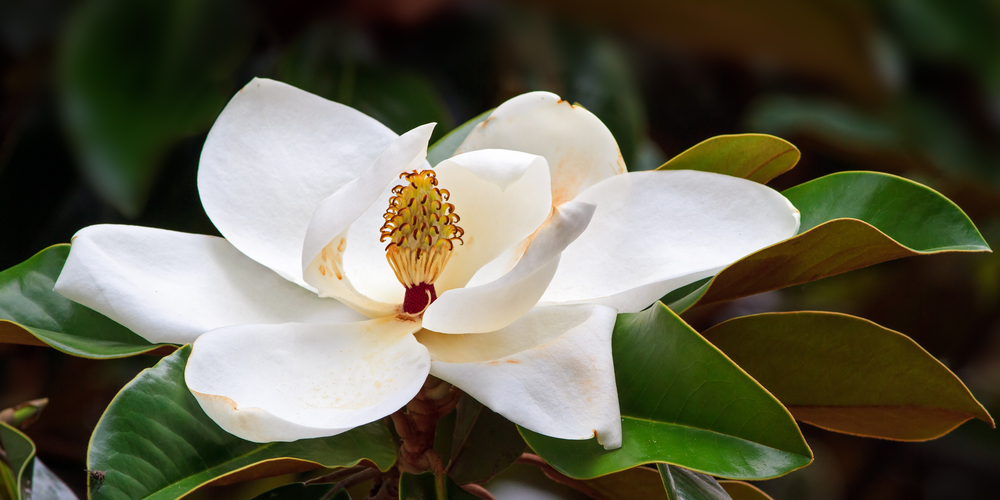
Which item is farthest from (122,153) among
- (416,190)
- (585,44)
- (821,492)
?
(821,492)

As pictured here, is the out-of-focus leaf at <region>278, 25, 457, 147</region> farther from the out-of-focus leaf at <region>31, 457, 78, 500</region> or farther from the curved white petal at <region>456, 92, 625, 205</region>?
the out-of-focus leaf at <region>31, 457, 78, 500</region>

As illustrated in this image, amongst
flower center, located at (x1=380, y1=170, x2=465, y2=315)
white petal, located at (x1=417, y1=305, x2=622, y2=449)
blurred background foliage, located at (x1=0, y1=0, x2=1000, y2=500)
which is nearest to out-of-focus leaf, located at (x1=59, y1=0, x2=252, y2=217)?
blurred background foliage, located at (x1=0, y1=0, x2=1000, y2=500)

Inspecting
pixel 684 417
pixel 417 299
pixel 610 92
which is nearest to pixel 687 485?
pixel 684 417

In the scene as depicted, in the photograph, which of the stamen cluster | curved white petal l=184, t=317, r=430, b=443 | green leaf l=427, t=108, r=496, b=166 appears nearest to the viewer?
curved white petal l=184, t=317, r=430, b=443

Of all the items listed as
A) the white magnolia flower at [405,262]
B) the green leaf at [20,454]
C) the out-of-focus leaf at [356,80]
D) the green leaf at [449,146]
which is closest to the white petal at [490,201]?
the white magnolia flower at [405,262]

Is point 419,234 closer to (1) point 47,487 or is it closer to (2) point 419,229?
(2) point 419,229

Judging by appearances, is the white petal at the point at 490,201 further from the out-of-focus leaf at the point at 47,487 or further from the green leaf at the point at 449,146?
the out-of-focus leaf at the point at 47,487
